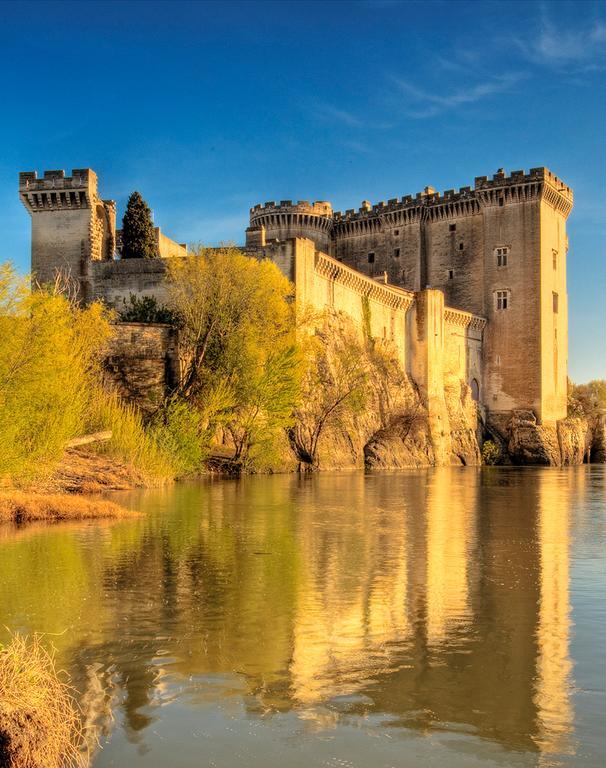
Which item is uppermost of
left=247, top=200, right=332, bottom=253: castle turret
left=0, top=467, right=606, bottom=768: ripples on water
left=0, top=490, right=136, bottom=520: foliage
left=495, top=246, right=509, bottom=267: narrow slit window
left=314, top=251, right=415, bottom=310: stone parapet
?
left=247, top=200, right=332, bottom=253: castle turret

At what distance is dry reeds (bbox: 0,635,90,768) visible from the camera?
4.12m

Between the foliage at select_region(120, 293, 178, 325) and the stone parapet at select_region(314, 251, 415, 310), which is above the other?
the stone parapet at select_region(314, 251, 415, 310)

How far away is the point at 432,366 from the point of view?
148ft

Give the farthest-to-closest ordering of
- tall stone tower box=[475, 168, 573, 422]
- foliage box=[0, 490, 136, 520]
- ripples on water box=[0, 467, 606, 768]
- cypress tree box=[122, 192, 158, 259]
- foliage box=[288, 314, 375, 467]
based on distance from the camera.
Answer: tall stone tower box=[475, 168, 573, 422] < cypress tree box=[122, 192, 158, 259] < foliage box=[288, 314, 375, 467] < foliage box=[0, 490, 136, 520] < ripples on water box=[0, 467, 606, 768]

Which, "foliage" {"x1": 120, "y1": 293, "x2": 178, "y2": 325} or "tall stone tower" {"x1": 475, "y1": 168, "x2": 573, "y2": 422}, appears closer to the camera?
"foliage" {"x1": 120, "y1": 293, "x2": 178, "y2": 325}

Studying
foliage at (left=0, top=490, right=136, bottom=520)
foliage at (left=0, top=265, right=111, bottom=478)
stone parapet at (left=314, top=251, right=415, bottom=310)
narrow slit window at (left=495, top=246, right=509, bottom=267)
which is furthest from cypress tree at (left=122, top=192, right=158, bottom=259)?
narrow slit window at (left=495, top=246, right=509, bottom=267)

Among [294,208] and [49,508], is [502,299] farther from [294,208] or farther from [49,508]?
[49,508]

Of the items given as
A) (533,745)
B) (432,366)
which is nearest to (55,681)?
(533,745)

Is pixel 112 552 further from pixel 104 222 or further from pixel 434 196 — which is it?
pixel 434 196

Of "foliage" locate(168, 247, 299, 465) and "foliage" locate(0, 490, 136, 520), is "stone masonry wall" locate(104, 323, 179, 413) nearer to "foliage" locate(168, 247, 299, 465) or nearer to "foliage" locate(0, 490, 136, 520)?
"foliage" locate(168, 247, 299, 465)

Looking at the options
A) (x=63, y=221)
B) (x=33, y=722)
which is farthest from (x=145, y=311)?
(x=33, y=722)

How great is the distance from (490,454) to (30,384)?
38079 millimetres

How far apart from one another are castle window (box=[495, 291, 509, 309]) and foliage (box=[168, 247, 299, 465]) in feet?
81.0

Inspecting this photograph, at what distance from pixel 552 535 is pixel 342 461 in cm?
2133
